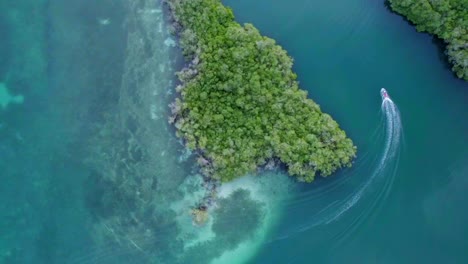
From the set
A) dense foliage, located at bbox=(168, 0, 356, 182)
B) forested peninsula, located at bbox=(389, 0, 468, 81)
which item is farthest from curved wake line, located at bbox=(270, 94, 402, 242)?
forested peninsula, located at bbox=(389, 0, 468, 81)

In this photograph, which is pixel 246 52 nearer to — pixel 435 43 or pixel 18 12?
pixel 435 43

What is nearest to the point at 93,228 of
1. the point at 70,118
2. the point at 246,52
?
the point at 70,118

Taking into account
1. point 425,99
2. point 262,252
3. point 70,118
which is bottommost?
point 262,252

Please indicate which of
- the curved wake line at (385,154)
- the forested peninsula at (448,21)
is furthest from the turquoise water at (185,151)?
the forested peninsula at (448,21)

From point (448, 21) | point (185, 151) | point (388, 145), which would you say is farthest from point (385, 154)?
point (185, 151)

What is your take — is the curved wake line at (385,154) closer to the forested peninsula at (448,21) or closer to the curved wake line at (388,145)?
the curved wake line at (388,145)

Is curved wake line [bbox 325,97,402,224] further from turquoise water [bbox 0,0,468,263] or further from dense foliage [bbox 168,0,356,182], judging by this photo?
dense foliage [bbox 168,0,356,182]
